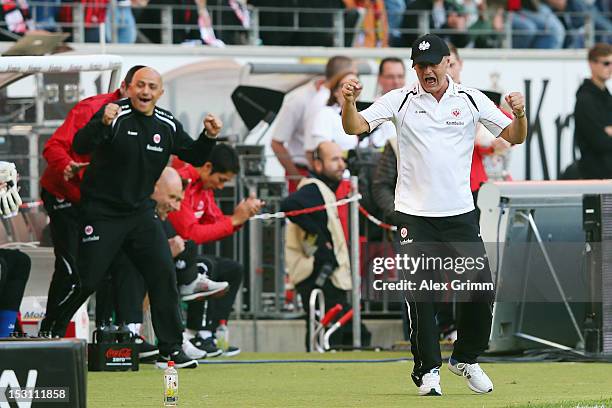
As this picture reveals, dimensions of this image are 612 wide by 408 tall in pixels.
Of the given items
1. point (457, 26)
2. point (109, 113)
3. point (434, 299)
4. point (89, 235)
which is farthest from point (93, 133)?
point (457, 26)

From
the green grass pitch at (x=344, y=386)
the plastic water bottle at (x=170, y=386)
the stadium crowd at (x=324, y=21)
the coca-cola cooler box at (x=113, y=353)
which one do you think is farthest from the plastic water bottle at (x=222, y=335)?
the plastic water bottle at (x=170, y=386)

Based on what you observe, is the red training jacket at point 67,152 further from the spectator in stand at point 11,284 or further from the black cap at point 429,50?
the black cap at point 429,50

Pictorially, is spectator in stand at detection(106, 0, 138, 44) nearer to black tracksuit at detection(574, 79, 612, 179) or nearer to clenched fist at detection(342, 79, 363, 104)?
black tracksuit at detection(574, 79, 612, 179)

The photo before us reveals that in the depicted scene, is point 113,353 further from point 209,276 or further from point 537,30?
point 537,30

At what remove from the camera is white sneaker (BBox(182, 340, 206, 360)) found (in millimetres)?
12562

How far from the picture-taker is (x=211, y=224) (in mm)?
13414

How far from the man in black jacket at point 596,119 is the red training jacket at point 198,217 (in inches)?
134

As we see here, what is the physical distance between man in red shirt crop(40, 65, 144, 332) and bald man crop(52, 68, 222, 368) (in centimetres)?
16

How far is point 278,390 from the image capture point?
32.2 feet

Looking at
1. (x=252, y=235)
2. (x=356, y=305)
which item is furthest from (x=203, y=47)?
(x=356, y=305)

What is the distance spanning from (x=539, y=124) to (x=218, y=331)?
6202mm

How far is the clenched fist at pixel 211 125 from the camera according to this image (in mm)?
11352

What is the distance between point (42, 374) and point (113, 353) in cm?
535

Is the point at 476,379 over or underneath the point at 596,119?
underneath
